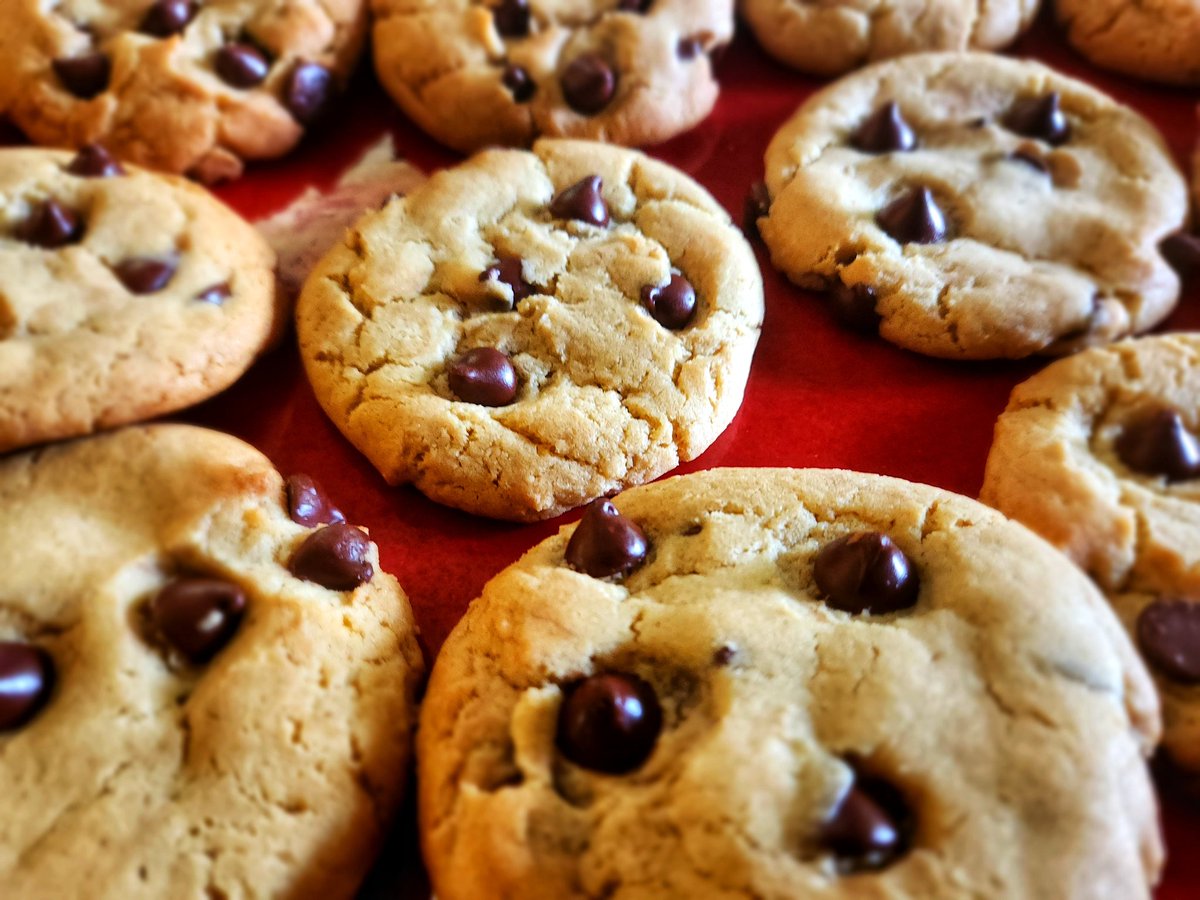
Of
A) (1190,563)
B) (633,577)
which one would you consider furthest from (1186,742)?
(633,577)

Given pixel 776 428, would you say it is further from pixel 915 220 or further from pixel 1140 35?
pixel 1140 35

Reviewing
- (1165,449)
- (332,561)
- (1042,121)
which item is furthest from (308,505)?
(1042,121)

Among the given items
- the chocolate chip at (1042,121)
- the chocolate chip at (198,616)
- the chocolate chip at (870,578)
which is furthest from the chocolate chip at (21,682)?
the chocolate chip at (1042,121)

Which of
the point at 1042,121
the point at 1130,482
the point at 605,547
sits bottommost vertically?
the point at 605,547

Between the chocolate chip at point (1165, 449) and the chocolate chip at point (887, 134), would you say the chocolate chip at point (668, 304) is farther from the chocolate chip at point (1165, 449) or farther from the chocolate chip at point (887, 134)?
the chocolate chip at point (1165, 449)

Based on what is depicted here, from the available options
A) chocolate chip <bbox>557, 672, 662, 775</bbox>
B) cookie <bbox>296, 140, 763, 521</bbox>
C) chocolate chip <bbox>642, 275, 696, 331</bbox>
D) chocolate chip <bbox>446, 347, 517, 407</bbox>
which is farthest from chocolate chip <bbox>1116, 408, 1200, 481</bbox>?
chocolate chip <bbox>446, 347, 517, 407</bbox>

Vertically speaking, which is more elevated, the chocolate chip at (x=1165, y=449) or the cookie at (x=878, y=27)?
the cookie at (x=878, y=27)
